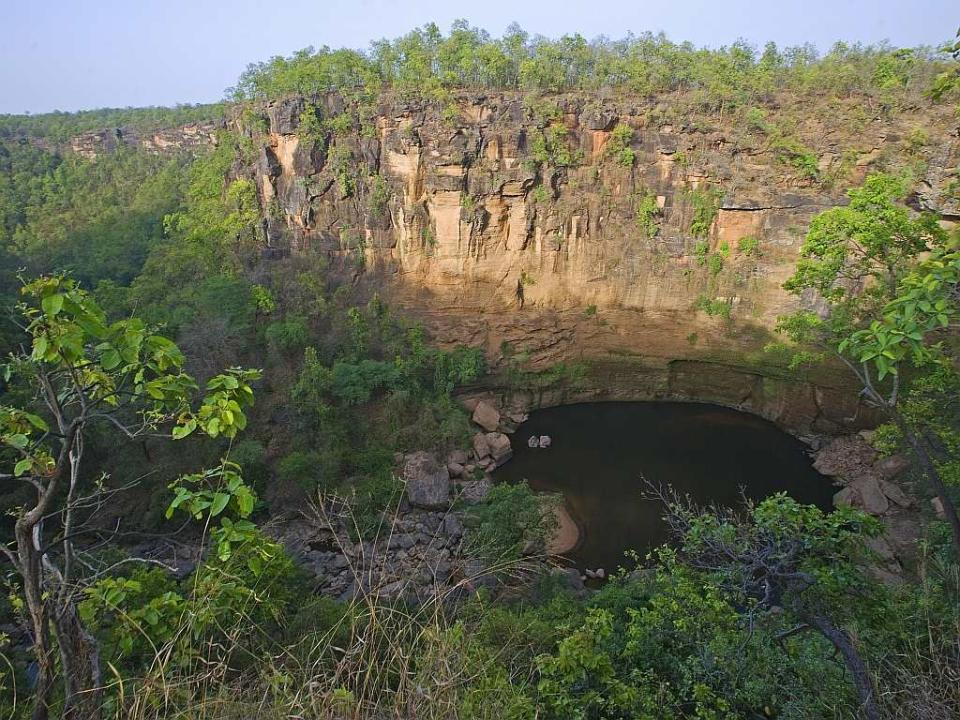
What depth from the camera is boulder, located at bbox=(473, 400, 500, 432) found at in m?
15.3

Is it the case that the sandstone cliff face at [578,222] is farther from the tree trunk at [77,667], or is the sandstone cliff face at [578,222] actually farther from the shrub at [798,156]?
the tree trunk at [77,667]

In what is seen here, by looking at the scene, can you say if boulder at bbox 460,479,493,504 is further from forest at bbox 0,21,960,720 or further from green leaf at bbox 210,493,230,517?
green leaf at bbox 210,493,230,517

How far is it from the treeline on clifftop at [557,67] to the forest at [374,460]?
108mm

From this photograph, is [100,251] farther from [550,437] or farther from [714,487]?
[714,487]

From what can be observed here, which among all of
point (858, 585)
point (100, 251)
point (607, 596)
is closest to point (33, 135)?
point (100, 251)

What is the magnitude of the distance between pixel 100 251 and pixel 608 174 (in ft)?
59.7

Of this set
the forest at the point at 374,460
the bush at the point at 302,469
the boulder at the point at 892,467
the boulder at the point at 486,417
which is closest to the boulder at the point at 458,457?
the forest at the point at 374,460

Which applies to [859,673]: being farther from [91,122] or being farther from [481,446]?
[91,122]

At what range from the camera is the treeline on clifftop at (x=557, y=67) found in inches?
640

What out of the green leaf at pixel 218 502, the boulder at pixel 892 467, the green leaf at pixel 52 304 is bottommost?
the boulder at pixel 892 467

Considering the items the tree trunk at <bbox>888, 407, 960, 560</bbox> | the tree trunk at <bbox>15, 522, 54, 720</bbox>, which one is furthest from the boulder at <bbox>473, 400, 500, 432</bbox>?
the tree trunk at <bbox>15, 522, 54, 720</bbox>

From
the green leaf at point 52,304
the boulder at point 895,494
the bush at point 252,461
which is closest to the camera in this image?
the green leaf at point 52,304

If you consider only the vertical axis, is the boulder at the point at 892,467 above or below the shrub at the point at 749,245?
below

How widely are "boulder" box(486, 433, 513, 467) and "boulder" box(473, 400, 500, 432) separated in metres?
0.43
